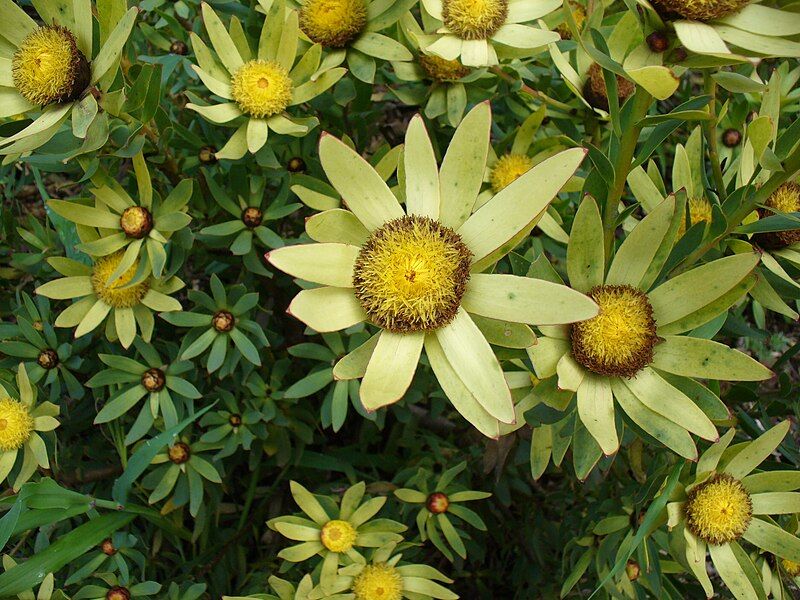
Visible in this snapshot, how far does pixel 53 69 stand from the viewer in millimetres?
1406

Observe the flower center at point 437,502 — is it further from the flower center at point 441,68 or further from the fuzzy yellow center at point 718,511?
the flower center at point 441,68

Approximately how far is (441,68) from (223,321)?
86cm

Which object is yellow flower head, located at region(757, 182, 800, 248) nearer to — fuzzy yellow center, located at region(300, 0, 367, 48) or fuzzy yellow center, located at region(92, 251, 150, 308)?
fuzzy yellow center, located at region(300, 0, 367, 48)

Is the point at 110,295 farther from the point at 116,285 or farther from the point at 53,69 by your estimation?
the point at 53,69

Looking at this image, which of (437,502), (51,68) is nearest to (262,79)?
(51,68)

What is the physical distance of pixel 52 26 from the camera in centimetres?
147

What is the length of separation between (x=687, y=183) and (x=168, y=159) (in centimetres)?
132

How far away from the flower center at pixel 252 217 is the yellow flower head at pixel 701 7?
1100mm

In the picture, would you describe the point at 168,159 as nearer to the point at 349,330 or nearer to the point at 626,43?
the point at 349,330

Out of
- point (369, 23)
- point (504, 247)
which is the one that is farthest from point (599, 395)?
point (369, 23)

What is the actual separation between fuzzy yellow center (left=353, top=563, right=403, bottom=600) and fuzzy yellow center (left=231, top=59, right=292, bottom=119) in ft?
3.79

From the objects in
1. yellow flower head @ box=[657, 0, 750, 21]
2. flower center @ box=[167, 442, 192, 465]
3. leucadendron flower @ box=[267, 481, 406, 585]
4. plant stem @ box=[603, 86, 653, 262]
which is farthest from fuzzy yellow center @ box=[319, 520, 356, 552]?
yellow flower head @ box=[657, 0, 750, 21]

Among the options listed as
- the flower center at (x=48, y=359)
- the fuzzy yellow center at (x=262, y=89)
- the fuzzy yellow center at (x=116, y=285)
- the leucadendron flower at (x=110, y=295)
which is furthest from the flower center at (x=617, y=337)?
the flower center at (x=48, y=359)

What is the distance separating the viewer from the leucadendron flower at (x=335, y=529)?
67.3 inches
